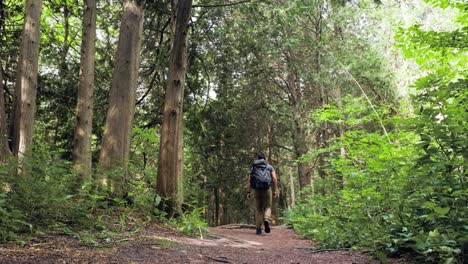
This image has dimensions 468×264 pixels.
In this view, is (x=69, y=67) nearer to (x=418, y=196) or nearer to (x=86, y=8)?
(x=86, y=8)

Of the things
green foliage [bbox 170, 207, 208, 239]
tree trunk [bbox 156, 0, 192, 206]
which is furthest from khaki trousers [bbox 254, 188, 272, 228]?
tree trunk [bbox 156, 0, 192, 206]

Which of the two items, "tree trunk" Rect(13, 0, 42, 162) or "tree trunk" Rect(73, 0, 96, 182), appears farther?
"tree trunk" Rect(73, 0, 96, 182)

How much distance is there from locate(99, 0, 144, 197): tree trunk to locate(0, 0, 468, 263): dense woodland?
0.10 ft

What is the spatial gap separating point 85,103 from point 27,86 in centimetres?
105

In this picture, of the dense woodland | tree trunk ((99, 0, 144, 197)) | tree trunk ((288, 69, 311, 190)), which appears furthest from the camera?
tree trunk ((288, 69, 311, 190))

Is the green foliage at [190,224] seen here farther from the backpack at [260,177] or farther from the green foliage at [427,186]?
the green foliage at [427,186]

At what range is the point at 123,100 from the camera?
7.16 m

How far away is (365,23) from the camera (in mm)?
14859

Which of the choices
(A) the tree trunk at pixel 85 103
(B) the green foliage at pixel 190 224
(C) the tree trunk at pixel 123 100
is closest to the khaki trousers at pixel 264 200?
(B) the green foliage at pixel 190 224

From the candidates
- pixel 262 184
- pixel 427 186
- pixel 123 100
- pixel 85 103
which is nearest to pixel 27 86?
pixel 85 103

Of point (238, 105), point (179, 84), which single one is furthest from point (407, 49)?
point (238, 105)

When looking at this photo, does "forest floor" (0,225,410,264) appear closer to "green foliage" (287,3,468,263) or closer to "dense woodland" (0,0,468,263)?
"dense woodland" (0,0,468,263)

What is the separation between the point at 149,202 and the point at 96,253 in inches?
143

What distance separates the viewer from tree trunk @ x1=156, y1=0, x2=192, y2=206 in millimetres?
7641
